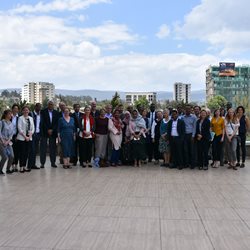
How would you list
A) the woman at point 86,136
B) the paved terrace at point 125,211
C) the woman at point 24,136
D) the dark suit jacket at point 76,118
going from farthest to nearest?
the dark suit jacket at point 76,118 → the woman at point 86,136 → the woman at point 24,136 → the paved terrace at point 125,211

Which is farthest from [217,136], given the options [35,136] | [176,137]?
[35,136]

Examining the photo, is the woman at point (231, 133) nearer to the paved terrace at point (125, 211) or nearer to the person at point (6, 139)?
the paved terrace at point (125, 211)

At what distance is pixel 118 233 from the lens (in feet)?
18.4

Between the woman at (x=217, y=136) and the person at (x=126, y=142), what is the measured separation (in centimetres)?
245

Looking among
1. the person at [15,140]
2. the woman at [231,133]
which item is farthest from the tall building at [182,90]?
the person at [15,140]

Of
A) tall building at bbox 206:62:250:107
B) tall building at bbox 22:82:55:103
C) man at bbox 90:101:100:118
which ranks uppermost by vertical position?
tall building at bbox 206:62:250:107

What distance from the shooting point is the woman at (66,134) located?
39.0ft

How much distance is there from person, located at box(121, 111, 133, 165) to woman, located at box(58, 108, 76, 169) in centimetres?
160

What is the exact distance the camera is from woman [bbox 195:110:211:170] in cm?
1176

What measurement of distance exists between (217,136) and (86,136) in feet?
12.5

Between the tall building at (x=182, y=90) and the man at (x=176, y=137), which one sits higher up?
the tall building at (x=182, y=90)

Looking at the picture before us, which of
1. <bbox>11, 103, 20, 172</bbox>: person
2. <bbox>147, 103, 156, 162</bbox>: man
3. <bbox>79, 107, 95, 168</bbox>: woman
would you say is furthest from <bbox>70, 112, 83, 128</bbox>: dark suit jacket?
<bbox>147, 103, 156, 162</bbox>: man

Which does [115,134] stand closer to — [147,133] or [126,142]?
[126,142]

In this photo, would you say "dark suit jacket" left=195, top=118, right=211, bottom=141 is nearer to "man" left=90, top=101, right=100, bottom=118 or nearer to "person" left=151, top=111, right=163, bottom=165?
"person" left=151, top=111, right=163, bottom=165
